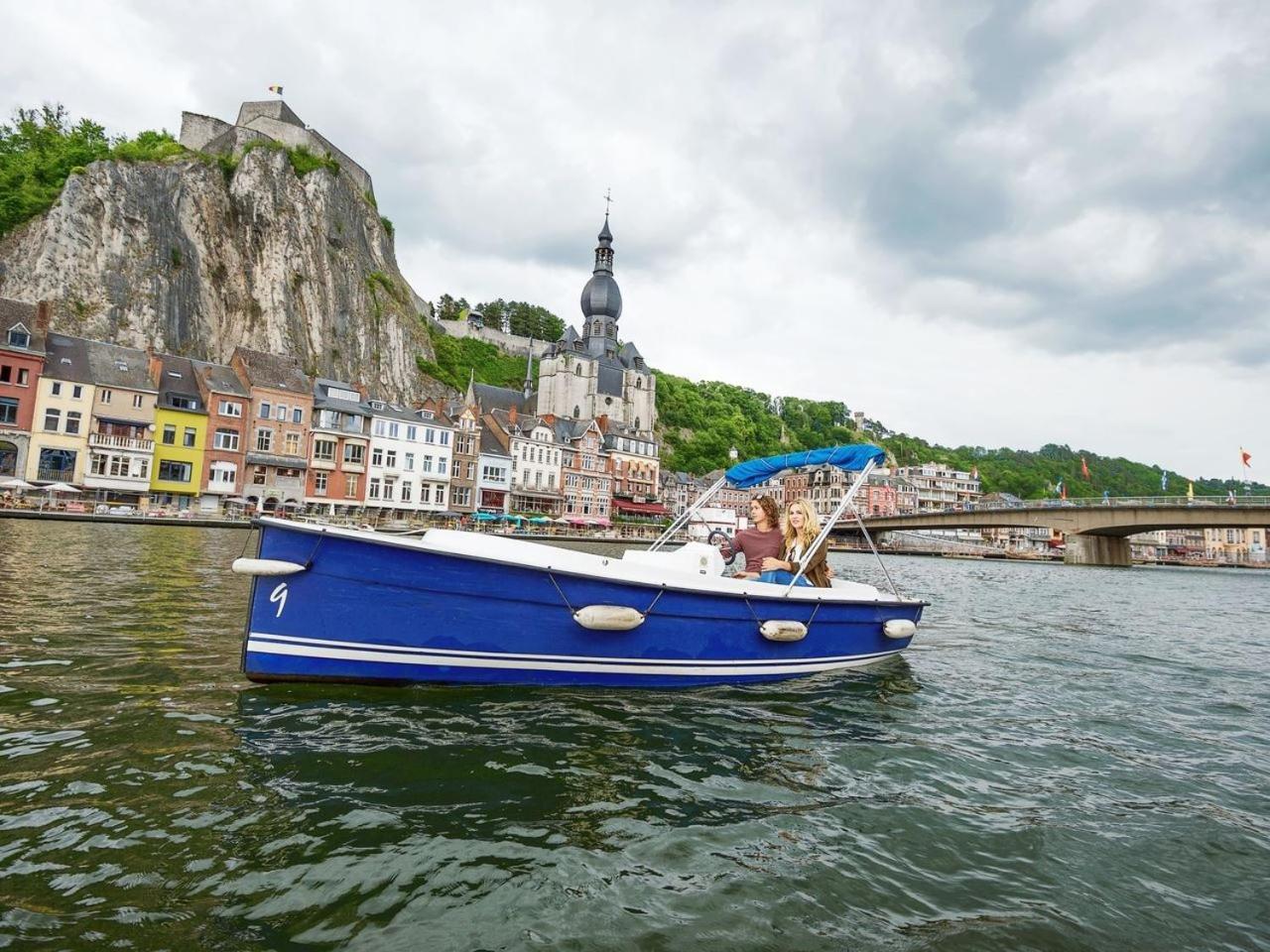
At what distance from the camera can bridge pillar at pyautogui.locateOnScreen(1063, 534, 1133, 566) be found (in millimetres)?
63594

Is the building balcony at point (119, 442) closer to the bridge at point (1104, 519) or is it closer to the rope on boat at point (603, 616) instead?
the rope on boat at point (603, 616)

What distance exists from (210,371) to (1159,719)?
5397cm

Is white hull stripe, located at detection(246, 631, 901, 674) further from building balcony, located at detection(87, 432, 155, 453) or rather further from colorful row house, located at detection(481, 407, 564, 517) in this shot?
colorful row house, located at detection(481, 407, 564, 517)

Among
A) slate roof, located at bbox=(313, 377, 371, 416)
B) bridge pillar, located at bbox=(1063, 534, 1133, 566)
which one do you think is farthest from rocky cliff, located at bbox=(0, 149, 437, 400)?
bridge pillar, located at bbox=(1063, 534, 1133, 566)

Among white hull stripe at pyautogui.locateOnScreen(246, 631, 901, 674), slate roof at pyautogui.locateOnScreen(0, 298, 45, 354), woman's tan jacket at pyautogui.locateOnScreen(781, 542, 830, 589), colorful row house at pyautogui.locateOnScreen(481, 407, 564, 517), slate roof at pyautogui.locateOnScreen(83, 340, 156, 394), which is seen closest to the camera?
white hull stripe at pyautogui.locateOnScreen(246, 631, 901, 674)

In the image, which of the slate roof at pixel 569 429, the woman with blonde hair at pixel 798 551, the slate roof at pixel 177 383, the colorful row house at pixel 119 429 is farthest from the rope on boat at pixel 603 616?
the slate roof at pixel 569 429

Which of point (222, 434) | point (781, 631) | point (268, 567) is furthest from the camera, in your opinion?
point (222, 434)

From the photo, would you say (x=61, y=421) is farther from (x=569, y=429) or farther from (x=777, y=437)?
(x=777, y=437)

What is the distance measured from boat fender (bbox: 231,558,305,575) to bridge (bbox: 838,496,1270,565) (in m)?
58.8

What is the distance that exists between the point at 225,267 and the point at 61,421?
30.4 metres

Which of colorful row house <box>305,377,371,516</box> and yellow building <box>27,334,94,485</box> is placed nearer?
yellow building <box>27,334,94,485</box>

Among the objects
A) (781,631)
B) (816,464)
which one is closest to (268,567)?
(781,631)

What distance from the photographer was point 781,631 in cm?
823

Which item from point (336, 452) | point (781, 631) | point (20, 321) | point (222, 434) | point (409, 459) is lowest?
point (781, 631)
